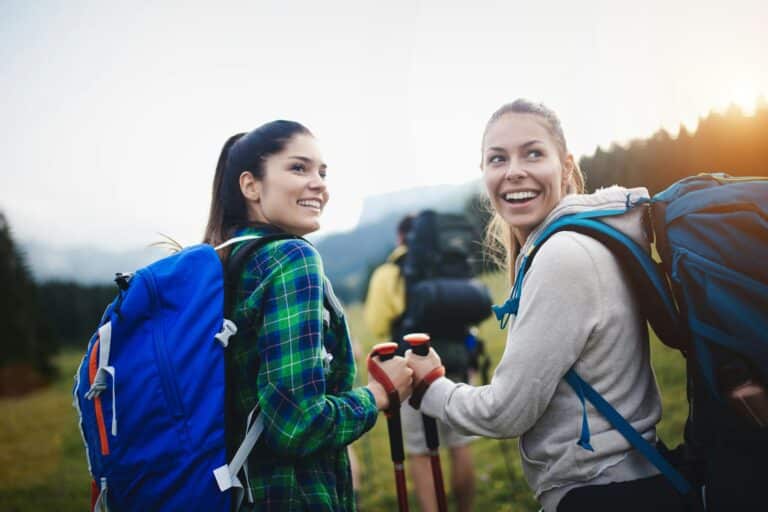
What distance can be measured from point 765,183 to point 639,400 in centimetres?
86

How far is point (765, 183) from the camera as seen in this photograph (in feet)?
4.94

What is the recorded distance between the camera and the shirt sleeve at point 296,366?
5.53 ft

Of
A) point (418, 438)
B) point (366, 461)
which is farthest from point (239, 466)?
point (366, 461)

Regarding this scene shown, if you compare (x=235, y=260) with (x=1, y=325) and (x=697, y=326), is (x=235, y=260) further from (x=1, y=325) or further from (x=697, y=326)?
(x=1, y=325)

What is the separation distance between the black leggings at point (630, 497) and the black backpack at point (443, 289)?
116 inches

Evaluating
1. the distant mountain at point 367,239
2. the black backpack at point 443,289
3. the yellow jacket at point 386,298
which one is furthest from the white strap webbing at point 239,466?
the distant mountain at point 367,239

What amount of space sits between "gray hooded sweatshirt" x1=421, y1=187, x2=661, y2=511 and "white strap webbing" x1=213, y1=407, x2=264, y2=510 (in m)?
0.90

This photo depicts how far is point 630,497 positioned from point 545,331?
2.12ft

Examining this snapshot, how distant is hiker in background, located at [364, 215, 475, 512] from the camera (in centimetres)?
429

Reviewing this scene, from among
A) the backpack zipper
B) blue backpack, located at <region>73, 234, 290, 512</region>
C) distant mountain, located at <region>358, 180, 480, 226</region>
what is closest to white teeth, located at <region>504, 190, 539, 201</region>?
blue backpack, located at <region>73, 234, 290, 512</region>

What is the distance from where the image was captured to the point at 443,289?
462cm

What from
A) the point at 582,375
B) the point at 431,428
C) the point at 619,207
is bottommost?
the point at 431,428

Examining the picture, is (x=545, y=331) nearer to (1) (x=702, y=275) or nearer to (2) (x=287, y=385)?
(1) (x=702, y=275)

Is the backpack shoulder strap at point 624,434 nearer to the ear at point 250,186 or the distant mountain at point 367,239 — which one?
the ear at point 250,186
